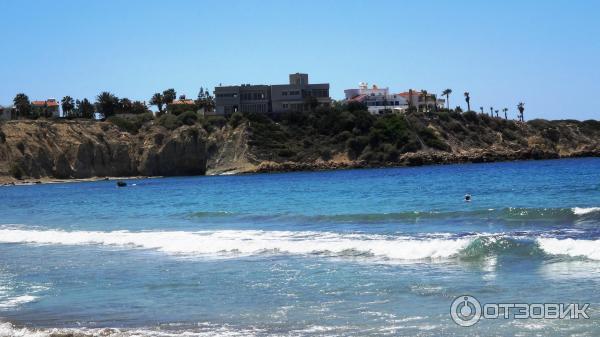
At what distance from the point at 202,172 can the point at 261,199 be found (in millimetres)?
56532

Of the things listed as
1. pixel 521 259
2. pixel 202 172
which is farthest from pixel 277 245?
pixel 202 172

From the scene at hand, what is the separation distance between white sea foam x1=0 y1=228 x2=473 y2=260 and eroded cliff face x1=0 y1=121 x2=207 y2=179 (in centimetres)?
6644

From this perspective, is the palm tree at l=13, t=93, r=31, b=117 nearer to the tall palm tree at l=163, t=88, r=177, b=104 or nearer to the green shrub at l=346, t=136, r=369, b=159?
the tall palm tree at l=163, t=88, r=177, b=104

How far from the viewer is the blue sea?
35.2 ft

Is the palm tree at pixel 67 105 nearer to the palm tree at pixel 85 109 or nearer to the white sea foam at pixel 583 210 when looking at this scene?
the palm tree at pixel 85 109

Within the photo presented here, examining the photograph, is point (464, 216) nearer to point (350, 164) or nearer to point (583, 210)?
point (583, 210)

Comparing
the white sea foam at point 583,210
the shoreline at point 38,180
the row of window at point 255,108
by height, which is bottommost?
the white sea foam at point 583,210

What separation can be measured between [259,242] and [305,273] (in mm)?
5683

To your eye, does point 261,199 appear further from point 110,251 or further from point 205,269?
point 205,269

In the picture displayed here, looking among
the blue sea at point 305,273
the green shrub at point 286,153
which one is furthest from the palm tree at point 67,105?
the blue sea at point 305,273

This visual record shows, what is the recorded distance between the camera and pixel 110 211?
38.2 meters

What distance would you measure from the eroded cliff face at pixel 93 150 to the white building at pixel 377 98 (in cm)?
3638

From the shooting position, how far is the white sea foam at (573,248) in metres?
14.9

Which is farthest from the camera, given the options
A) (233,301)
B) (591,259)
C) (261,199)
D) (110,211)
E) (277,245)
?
(261,199)
